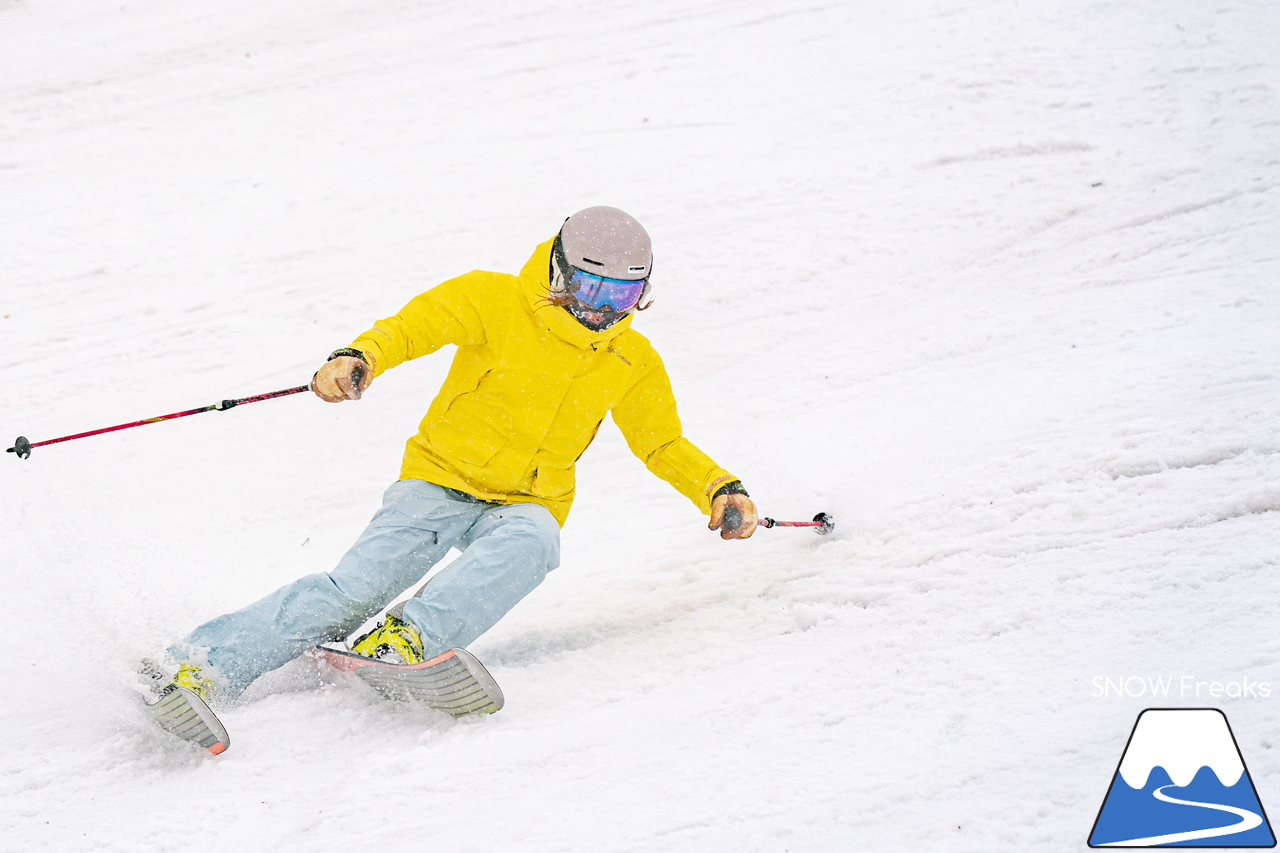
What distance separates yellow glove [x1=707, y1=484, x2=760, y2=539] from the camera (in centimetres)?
315

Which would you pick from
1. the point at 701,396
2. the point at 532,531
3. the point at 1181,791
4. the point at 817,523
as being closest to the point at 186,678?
the point at 532,531

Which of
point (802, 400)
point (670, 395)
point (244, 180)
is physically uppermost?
point (244, 180)

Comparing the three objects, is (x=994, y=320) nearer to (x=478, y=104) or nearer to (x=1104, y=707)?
(x=1104, y=707)

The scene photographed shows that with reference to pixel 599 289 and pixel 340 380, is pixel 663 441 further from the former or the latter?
pixel 340 380

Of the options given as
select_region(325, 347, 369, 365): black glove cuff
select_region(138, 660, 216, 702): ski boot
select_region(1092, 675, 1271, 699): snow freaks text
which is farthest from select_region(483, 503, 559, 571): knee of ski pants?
select_region(1092, 675, 1271, 699): snow freaks text

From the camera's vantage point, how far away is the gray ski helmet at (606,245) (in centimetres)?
298

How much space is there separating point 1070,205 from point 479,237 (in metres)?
3.53

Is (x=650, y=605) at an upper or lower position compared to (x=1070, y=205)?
lower

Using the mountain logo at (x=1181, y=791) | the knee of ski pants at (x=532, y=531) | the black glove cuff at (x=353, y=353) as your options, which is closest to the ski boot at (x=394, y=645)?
the knee of ski pants at (x=532, y=531)

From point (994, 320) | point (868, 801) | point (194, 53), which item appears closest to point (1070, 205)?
point (994, 320)

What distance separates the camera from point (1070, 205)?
5.73 meters

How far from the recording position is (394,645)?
2.73 metres

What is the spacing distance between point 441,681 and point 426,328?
108 cm

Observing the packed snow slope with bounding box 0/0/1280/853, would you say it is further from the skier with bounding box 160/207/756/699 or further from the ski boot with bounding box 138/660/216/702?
the skier with bounding box 160/207/756/699
